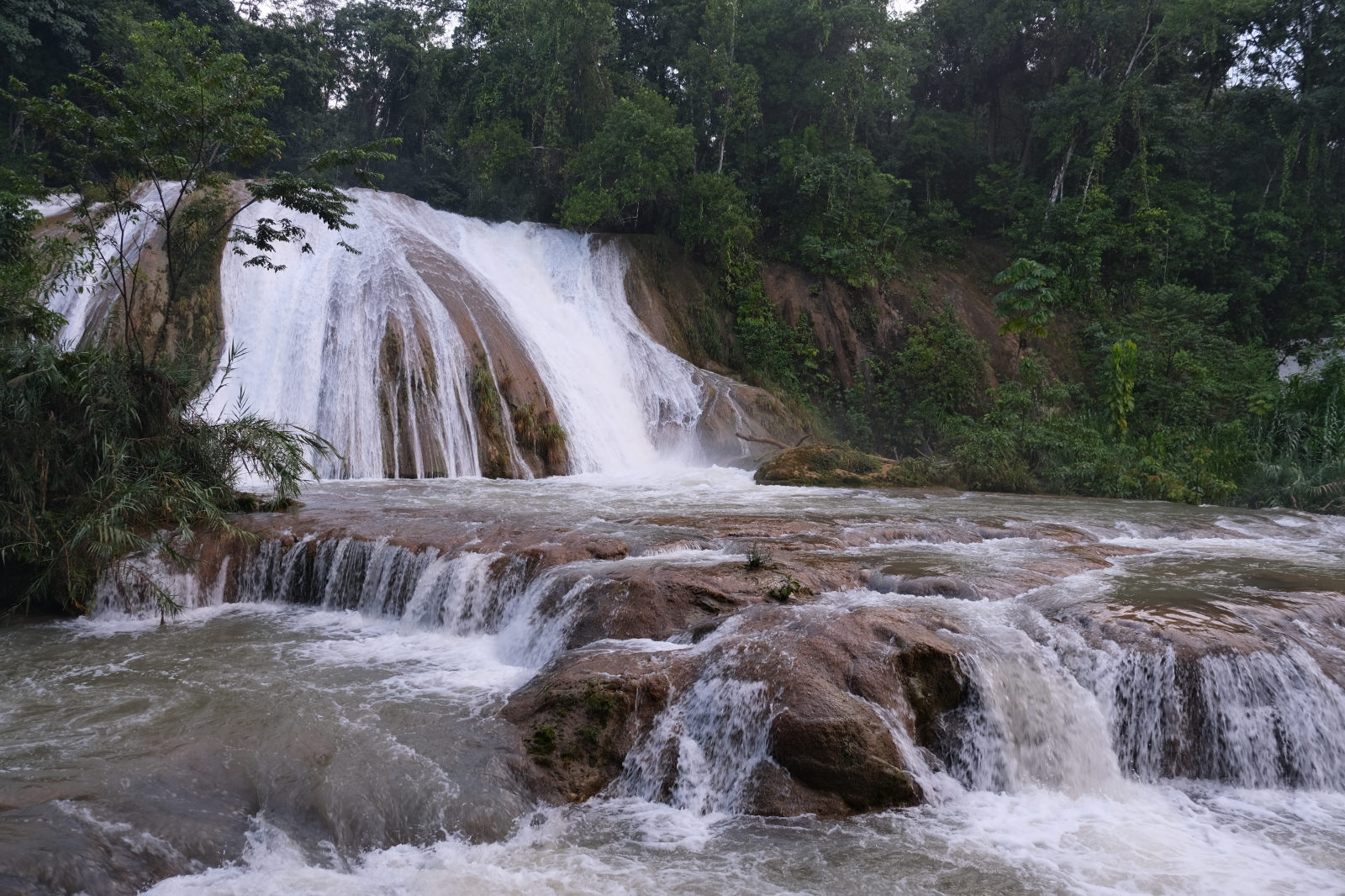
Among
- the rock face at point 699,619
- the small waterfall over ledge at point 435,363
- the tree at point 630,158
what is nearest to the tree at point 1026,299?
the small waterfall over ledge at point 435,363

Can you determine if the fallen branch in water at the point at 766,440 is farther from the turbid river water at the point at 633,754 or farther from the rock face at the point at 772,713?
the rock face at the point at 772,713

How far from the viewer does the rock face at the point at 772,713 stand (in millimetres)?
5621

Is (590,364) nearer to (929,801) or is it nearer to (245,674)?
(245,674)

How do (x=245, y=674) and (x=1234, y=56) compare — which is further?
(x=1234, y=56)

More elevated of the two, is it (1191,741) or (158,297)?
(158,297)

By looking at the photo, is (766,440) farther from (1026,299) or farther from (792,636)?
(792,636)

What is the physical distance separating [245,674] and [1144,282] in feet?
78.4

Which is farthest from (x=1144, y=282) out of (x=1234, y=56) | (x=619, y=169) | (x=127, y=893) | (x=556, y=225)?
(x=127, y=893)

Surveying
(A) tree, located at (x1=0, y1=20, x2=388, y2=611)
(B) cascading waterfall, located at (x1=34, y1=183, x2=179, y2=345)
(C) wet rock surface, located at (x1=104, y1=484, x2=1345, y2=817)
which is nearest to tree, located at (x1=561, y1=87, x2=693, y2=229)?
(B) cascading waterfall, located at (x1=34, y1=183, x2=179, y2=345)

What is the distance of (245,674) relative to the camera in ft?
23.6

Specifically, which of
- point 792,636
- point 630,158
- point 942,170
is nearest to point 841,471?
point 792,636

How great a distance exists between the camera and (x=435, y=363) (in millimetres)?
16656

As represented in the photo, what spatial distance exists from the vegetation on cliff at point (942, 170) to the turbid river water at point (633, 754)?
43.0ft

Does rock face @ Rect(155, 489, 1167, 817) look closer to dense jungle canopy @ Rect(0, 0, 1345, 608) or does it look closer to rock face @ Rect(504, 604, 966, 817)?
rock face @ Rect(504, 604, 966, 817)
